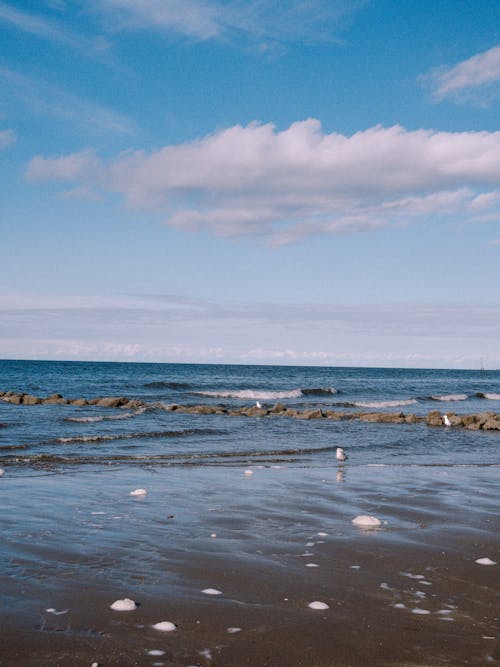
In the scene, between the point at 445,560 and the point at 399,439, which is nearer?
the point at 445,560

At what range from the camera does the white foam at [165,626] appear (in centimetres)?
479

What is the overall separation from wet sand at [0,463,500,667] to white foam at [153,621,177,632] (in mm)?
65

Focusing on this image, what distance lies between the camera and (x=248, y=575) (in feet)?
20.3

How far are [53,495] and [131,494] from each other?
1296mm

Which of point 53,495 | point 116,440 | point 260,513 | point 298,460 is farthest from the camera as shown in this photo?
point 116,440

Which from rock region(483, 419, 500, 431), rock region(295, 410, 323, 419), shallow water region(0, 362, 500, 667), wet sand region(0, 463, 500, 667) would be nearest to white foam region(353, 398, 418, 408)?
rock region(295, 410, 323, 419)

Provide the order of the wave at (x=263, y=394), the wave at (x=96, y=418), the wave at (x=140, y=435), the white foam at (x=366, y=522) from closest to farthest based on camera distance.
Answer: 1. the white foam at (x=366, y=522)
2. the wave at (x=140, y=435)
3. the wave at (x=96, y=418)
4. the wave at (x=263, y=394)

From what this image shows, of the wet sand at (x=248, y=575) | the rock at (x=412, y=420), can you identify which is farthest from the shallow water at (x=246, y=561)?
the rock at (x=412, y=420)

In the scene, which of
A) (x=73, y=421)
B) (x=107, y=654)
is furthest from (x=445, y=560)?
(x=73, y=421)

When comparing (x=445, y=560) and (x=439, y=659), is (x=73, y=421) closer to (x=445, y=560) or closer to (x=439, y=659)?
(x=445, y=560)

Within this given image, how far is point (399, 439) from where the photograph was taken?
2181cm

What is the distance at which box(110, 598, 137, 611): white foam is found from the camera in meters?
5.18

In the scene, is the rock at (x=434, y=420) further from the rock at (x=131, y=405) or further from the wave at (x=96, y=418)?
the rock at (x=131, y=405)

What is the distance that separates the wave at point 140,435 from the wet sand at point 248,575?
7419 mm
